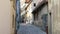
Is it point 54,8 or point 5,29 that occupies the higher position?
point 54,8

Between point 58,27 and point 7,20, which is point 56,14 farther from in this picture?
point 7,20

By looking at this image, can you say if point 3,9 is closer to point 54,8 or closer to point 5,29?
point 5,29

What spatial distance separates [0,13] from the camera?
1.16m

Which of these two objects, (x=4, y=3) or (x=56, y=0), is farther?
(x=56, y=0)

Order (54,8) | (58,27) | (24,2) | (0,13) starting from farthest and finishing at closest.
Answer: (24,2) → (54,8) → (58,27) → (0,13)

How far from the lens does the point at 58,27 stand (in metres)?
2.06

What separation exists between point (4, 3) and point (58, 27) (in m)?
1.10

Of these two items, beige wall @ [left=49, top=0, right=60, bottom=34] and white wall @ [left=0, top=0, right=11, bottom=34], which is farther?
beige wall @ [left=49, top=0, right=60, bottom=34]

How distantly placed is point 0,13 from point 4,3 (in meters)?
0.09

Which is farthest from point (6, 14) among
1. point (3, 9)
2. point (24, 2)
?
point (24, 2)

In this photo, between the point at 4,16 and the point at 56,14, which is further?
the point at 56,14

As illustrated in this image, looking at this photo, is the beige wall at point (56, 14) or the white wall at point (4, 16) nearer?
the white wall at point (4, 16)

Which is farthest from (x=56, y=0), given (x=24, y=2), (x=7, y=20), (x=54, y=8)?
(x=24, y=2)

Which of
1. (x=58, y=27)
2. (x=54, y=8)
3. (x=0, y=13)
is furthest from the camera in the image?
(x=54, y=8)
